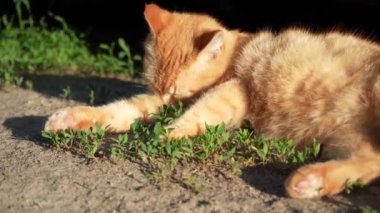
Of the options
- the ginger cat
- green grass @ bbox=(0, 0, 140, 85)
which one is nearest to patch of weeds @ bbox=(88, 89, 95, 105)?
the ginger cat

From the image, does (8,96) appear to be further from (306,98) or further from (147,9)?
(306,98)

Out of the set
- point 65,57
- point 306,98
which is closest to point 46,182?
point 306,98

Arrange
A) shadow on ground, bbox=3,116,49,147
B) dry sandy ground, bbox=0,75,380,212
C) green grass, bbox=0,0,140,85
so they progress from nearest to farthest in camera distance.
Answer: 1. dry sandy ground, bbox=0,75,380,212
2. shadow on ground, bbox=3,116,49,147
3. green grass, bbox=0,0,140,85

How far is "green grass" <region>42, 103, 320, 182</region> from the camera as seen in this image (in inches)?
113

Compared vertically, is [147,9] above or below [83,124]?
above

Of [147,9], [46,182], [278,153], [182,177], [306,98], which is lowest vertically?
[46,182]

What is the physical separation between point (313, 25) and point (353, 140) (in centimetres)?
311

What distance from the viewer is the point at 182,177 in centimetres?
274

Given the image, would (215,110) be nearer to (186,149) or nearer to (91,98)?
(186,149)

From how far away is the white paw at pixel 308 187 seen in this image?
251 centimetres

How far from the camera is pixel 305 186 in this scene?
251 cm

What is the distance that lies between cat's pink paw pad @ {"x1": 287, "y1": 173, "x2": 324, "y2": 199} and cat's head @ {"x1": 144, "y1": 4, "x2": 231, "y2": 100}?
1.12 m

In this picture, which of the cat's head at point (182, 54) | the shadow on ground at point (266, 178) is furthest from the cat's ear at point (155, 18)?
the shadow on ground at point (266, 178)

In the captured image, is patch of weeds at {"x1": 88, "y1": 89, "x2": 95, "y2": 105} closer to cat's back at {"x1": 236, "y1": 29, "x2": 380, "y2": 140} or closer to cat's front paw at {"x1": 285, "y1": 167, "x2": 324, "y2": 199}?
cat's back at {"x1": 236, "y1": 29, "x2": 380, "y2": 140}
